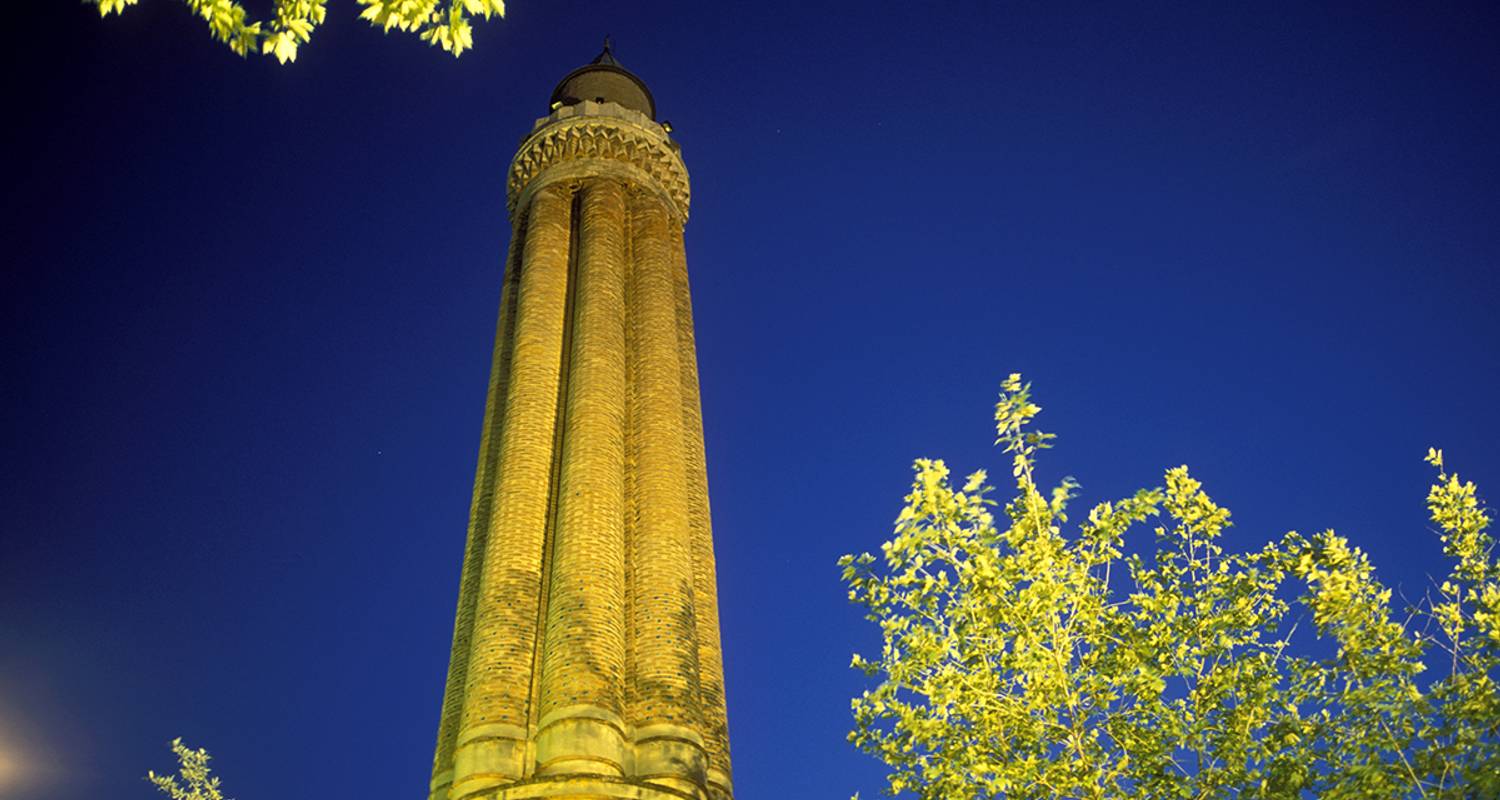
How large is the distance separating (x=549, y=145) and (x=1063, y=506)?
13153 mm

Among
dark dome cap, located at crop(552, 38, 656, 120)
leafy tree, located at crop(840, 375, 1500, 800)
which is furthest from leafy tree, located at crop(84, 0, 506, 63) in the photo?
dark dome cap, located at crop(552, 38, 656, 120)

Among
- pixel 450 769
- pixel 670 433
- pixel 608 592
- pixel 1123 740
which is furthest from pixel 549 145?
→ pixel 1123 740

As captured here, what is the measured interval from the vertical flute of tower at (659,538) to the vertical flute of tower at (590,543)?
0.92 ft

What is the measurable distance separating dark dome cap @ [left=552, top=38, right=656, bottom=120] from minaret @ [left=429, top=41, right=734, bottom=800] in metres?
1.11

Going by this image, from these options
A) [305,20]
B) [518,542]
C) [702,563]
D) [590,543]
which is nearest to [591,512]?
[590,543]

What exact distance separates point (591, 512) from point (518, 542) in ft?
3.32

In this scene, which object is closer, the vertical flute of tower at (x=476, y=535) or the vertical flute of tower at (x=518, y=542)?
the vertical flute of tower at (x=518, y=542)

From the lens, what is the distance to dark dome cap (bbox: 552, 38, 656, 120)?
21500mm

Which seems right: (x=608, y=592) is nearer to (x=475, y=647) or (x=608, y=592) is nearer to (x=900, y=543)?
(x=475, y=647)

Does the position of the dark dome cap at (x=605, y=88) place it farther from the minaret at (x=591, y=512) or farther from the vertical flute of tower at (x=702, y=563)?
the vertical flute of tower at (x=702, y=563)

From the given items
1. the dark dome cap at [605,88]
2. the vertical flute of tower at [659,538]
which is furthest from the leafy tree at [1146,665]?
the dark dome cap at [605,88]

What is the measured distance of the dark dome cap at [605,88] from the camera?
21500mm

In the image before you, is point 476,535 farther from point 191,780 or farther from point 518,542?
point 191,780

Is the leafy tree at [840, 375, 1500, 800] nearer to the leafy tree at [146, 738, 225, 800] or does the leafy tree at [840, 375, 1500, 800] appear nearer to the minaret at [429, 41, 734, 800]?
the minaret at [429, 41, 734, 800]
